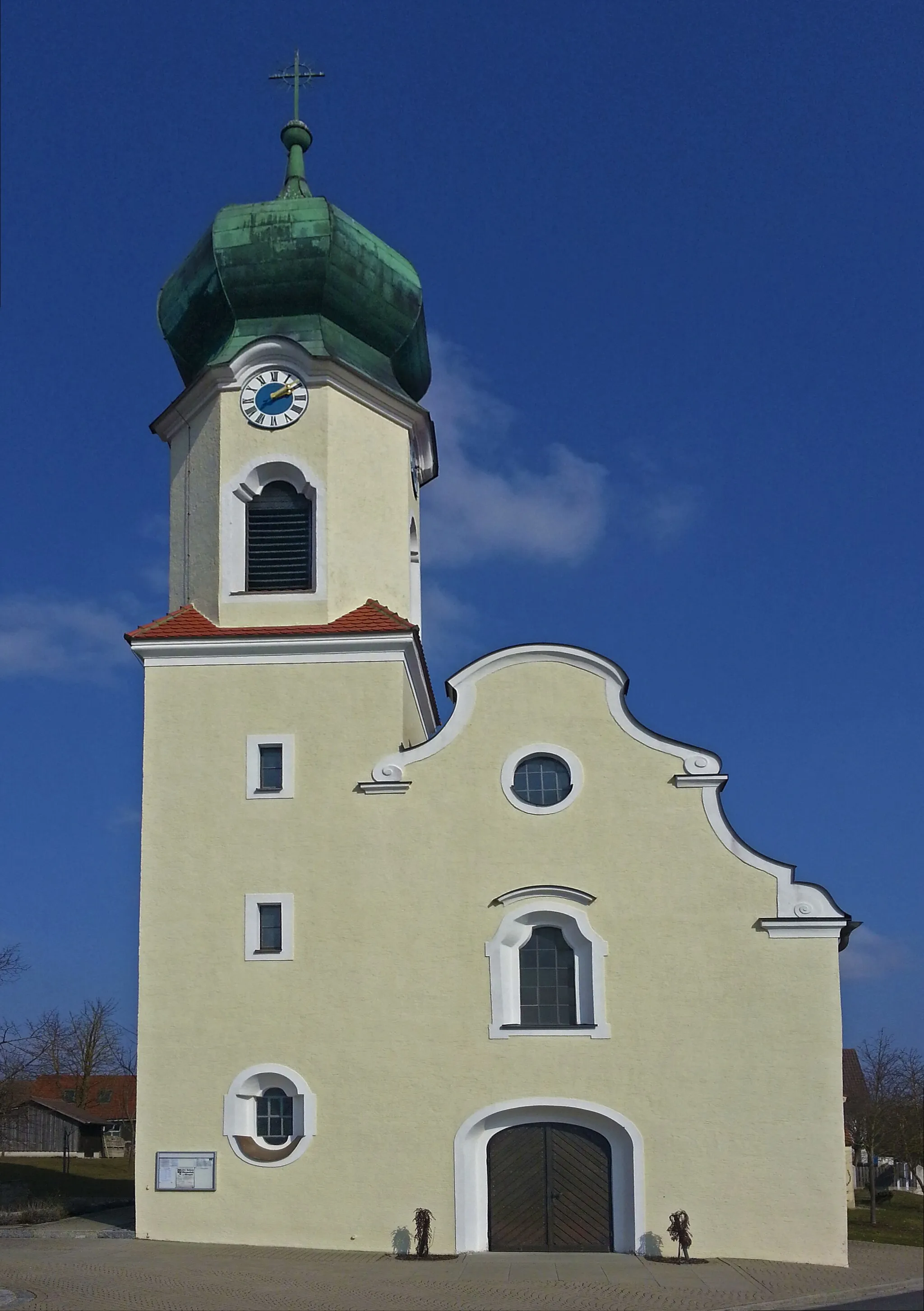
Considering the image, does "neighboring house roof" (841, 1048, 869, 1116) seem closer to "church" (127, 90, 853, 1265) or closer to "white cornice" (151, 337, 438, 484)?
"church" (127, 90, 853, 1265)

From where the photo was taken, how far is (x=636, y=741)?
73.8 feet

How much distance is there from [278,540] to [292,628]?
1.83m

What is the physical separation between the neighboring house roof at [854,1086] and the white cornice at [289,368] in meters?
25.0

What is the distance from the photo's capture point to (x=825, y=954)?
21219mm

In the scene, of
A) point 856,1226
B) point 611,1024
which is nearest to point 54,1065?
point 856,1226

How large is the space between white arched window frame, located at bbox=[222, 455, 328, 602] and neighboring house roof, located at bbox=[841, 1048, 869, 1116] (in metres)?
24.7

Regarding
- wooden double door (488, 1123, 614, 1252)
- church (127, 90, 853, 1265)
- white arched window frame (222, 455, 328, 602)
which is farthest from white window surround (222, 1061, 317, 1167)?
white arched window frame (222, 455, 328, 602)

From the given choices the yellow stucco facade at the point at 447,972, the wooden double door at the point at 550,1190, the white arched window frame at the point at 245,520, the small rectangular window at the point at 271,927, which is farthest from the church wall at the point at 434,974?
the white arched window frame at the point at 245,520

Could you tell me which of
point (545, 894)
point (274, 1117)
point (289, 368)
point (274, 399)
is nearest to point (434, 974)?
point (545, 894)

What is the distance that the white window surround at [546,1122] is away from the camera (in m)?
20.8

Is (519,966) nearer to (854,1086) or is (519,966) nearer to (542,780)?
(542,780)

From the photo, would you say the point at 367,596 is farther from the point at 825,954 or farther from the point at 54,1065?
the point at 54,1065

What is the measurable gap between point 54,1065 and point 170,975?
51.7 m

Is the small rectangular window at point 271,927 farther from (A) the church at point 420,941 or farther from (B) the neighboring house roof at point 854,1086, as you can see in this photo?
(B) the neighboring house roof at point 854,1086
